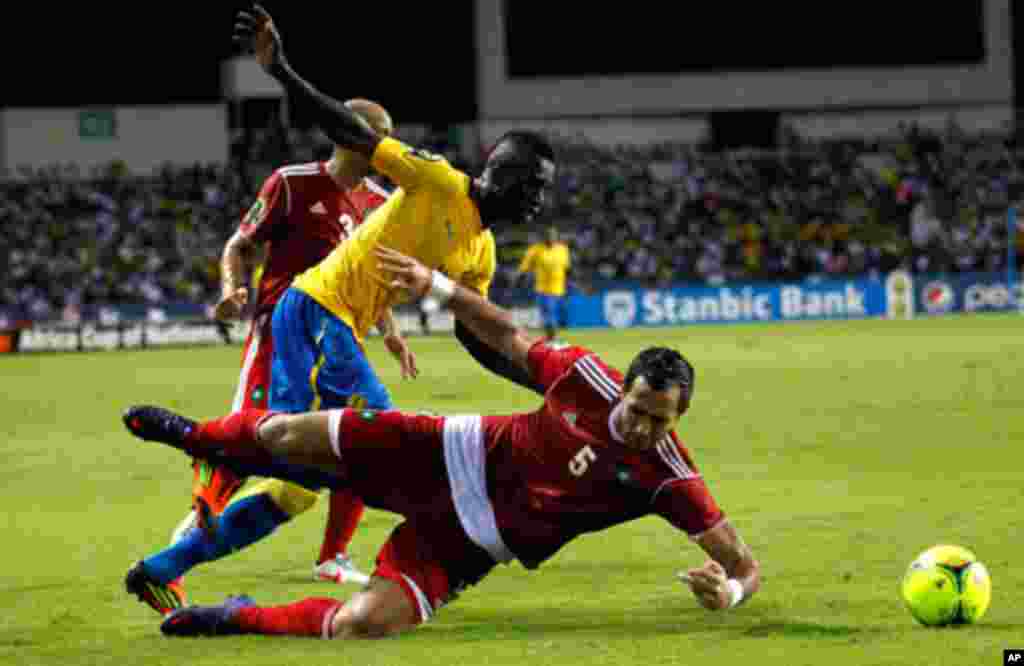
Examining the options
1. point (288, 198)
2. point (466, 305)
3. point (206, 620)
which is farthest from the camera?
point (288, 198)

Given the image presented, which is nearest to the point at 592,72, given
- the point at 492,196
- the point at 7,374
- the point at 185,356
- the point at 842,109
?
the point at 842,109

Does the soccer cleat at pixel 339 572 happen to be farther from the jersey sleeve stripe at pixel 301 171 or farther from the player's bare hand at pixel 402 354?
the jersey sleeve stripe at pixel 301 171

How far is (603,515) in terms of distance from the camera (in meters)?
6.73

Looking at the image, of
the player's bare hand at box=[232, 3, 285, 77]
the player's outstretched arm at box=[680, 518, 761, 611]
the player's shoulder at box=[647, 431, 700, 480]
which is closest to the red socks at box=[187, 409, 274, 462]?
the player's shoulder at box=[647, 431, 700, 480]

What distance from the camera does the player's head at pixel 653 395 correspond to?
6309 mm

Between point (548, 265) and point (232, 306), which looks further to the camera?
point (548, 265)

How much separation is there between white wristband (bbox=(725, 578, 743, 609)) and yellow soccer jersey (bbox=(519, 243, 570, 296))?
28.0 meters

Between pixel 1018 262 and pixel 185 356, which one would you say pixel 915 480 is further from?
pixel 1018 262

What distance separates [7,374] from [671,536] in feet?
65.5

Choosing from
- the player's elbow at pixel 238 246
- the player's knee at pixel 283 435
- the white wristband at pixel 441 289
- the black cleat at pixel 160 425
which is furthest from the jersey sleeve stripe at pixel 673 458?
the player's elbow at pixel 238 246

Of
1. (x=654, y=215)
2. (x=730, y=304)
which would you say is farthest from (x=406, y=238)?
(x=654, y=215)

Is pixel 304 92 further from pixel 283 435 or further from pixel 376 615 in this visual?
pixel 376 615

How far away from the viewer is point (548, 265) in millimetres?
34781

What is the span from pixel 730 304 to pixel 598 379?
3424 cm
